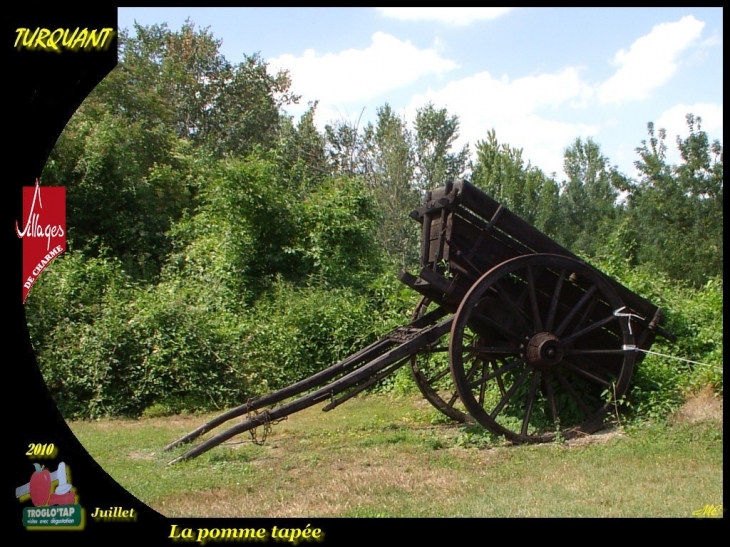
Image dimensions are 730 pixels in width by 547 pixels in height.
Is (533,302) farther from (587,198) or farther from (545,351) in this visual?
(587,198)

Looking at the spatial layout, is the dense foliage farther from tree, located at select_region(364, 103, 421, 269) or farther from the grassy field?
the grassy field

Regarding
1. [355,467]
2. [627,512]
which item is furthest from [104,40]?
[627,512]

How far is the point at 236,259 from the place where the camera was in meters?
15.0

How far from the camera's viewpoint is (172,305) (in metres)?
Answer: 11.7

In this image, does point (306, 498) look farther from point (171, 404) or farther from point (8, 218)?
point (171, 404)

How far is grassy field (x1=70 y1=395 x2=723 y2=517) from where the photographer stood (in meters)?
5.28

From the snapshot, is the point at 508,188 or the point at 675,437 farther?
the point at 508,188

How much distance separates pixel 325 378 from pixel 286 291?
667cm

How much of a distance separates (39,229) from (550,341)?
4857mm

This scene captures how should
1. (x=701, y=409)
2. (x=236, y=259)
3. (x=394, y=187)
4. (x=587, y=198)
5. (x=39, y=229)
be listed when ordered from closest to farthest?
1. (x=39, y=229)
2. (x=701, y=409)
3. (x=236, y=259)
4. (x=394, y=187)
5. (x=587, y=198)

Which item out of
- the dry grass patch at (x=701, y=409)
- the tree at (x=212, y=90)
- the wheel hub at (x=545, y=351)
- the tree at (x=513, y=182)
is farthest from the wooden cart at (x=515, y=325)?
the tree at (x=513, y=182)

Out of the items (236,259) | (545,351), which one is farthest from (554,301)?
(236,259)

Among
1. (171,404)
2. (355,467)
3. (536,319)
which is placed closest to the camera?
(355,467)

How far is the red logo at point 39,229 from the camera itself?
4.41 meters
